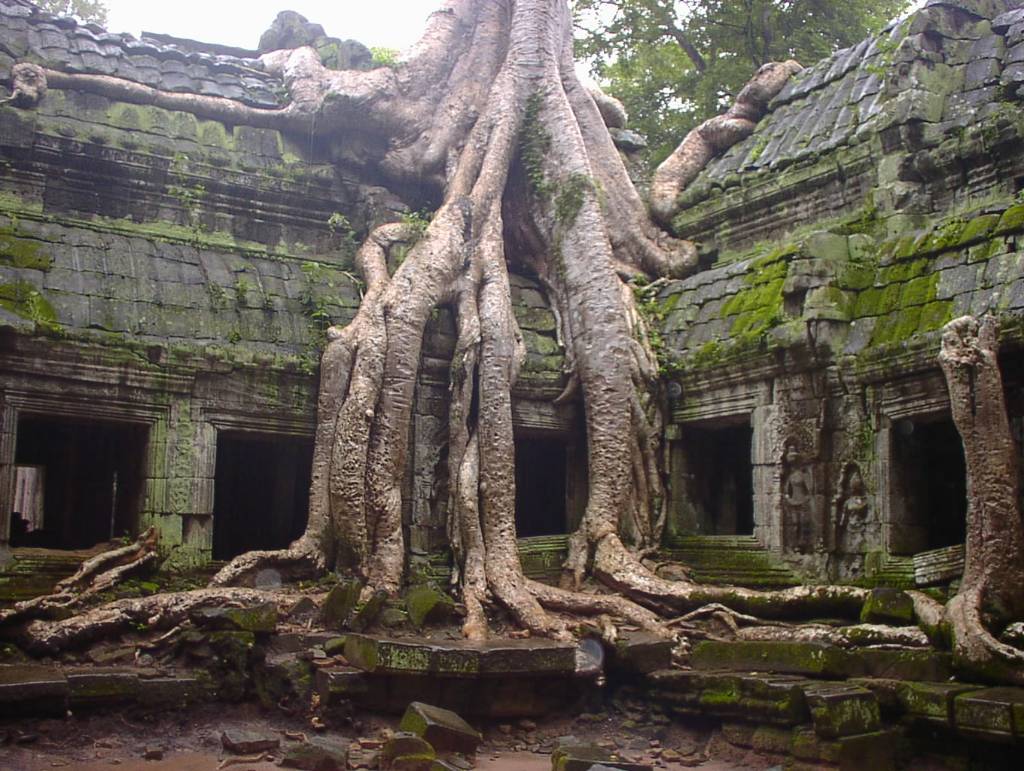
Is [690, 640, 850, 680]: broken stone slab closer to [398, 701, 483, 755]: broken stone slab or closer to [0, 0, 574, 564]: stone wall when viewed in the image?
[398, 701, 483, 755]: broken stone slab

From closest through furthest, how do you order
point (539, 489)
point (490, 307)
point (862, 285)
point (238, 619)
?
A: point (238, 619), point (862, 285), point (490, 307), point (539, 489)

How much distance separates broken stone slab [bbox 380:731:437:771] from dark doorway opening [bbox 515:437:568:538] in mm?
4753

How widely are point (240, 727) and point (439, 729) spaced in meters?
1.16

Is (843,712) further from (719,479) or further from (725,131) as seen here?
(725,131)

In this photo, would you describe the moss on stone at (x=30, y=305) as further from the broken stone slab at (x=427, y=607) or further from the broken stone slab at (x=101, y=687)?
the broken stone slab at (x=427, y=607)

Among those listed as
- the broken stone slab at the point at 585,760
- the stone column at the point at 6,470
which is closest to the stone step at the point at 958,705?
the broken stone slab at the point at 585,760

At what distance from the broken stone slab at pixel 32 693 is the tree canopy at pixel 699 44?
1151 cm

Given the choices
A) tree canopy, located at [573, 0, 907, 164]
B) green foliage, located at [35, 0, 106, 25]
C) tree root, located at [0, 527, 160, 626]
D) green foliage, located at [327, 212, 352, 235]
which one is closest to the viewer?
tree root, located at [0, 527, 160, 626]

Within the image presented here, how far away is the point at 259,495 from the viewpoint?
1092 centimetres

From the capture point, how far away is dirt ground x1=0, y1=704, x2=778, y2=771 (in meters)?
6.21

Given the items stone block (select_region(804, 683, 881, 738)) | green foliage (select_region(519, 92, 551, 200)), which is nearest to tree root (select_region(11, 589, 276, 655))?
stone block (select_region(804, 683, 881, 738))

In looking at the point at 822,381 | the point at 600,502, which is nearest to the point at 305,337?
the point at 600,502

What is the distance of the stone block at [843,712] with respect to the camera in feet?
20.3

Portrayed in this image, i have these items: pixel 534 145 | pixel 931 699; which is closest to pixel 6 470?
pixel 534 145
